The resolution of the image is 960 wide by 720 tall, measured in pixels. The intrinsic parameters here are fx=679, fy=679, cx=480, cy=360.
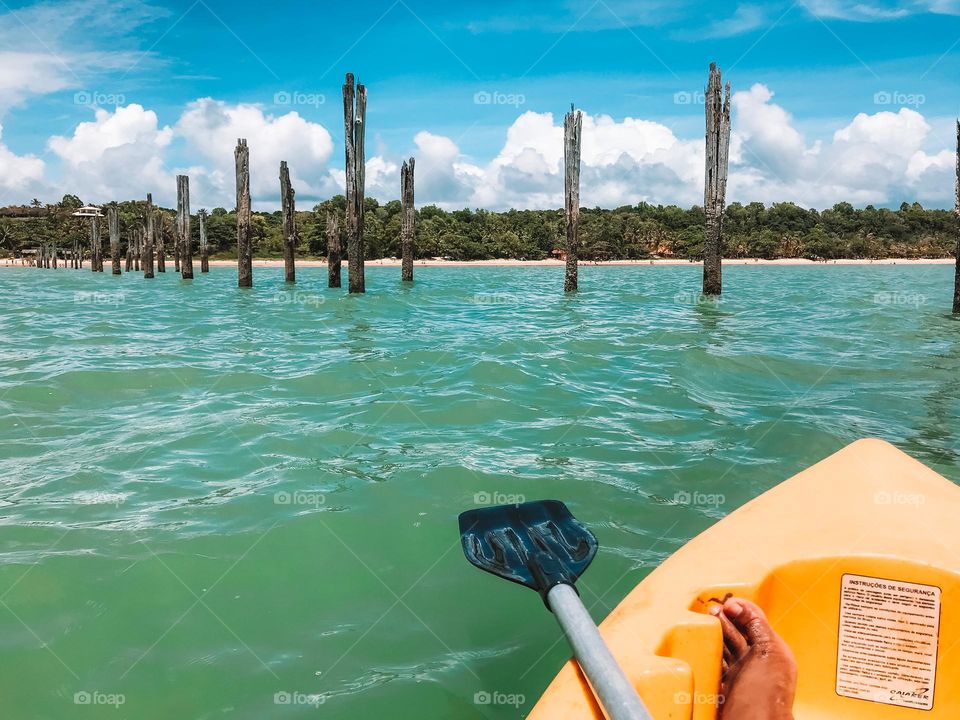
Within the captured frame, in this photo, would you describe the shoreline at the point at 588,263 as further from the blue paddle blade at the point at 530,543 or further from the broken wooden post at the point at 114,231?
the blue paddle blade at the point at 530,543

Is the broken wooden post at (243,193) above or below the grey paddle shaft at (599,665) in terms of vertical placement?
above

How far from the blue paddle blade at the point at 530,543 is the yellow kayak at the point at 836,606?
0.30 metres

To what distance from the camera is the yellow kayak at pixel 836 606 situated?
229 centimetres

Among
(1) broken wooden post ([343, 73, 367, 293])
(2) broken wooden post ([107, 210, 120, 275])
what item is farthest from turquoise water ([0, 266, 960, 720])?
(2) broken wooden post ([107, 210, 120, 275])

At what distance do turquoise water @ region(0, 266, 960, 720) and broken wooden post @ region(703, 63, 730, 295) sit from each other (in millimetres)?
7264

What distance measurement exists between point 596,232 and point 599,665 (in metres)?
62.2

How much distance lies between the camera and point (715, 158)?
59.9 ft

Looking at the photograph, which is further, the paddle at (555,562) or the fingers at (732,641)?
the fingers at (732,641)

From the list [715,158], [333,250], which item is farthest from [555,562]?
[333,250]

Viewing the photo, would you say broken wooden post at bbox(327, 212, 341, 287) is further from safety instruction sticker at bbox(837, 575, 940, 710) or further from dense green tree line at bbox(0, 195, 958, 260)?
dense green tree line at bbox(0, 195, 958, 260)

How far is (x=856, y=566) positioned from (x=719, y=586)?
512 mm

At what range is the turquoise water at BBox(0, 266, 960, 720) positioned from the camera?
3084 millimetres

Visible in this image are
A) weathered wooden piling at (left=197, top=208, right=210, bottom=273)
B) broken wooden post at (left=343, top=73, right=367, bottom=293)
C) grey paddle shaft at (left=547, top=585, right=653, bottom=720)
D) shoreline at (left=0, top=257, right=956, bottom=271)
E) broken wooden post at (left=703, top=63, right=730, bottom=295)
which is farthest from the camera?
shoreline at (left=0, top=257, right=956, bottom=271)

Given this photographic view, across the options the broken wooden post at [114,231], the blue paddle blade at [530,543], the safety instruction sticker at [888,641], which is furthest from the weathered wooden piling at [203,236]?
the safety instruction sticker at [888,641]
